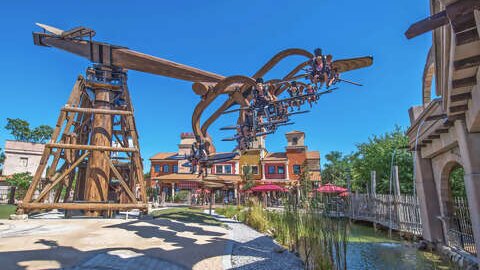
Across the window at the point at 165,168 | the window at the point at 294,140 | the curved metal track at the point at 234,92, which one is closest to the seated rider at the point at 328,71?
the curved metal track at the point at 234,92

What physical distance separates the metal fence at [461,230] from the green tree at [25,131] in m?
55.3

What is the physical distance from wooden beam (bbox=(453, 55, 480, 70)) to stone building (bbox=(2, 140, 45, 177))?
40567 millimetres

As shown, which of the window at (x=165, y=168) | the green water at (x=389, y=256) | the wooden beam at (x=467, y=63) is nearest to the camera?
the wooden beam at (x=467, y=63)

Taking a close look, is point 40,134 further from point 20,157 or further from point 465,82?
point 465,82

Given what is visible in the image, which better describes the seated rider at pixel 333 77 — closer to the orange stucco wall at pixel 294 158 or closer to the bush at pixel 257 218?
the bush at pixel 257 218

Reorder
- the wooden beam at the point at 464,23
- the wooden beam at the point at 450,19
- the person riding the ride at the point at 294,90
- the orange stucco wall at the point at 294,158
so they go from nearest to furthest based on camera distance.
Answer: the wooden beam at the point at 450,19 → the wooden beam at the point at 464,23 → the person riding the ride at the point at 294,90 → the orange stucco wall at the point at 294,158

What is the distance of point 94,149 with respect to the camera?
10141 mm

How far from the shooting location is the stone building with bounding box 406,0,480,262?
2773 mm

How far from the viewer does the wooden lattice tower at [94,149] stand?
32.0ft

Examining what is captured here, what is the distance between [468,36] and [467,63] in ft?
2.51

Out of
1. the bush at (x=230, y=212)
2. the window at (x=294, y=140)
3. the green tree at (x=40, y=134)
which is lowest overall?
the bush at (x=230, y=212)

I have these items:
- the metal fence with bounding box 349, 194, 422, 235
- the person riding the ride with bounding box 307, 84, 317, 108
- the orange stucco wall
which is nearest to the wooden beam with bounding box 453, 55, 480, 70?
the person riding the ride with bounding box 307, 84, 317, 108

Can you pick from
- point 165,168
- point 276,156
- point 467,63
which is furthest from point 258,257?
point 165,168

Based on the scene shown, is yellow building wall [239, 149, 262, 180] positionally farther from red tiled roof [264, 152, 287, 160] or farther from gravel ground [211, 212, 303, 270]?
gravel ground [211, 212, 303, 270]
